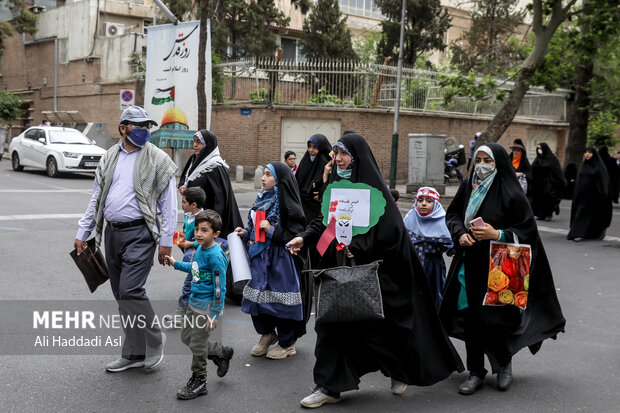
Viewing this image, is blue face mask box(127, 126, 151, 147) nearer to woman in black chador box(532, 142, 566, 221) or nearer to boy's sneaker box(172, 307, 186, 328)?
boy's sneaker box(172, 307, 186, 328)

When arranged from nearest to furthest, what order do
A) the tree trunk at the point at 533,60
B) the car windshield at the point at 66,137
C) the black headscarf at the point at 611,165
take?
1. the tree trunk at the point at 533,60
2. the black headscarf at the point at 611,165
3. the car windshield at the point at 66,137

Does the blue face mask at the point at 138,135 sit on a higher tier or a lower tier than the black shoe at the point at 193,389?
higher

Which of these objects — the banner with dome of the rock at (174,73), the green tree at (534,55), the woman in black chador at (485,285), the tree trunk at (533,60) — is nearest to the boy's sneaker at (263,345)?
the woman in black chador at (485,285)

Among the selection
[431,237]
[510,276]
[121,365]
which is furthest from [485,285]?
[121,365]

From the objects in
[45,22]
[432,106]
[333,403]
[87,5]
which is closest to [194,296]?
[333,403]

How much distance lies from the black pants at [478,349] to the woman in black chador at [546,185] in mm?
11562

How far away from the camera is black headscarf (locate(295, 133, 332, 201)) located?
807cm

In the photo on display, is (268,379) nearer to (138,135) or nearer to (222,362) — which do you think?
(222,362)

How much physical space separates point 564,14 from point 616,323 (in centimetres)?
1263

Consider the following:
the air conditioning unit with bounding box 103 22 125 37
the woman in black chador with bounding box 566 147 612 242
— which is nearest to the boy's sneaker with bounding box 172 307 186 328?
the woman in black chador with bounding box 566 147 612 242

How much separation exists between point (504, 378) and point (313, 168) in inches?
158

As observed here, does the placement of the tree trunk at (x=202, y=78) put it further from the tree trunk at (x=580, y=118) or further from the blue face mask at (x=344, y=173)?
the blue face mask at (x=344, y=173)

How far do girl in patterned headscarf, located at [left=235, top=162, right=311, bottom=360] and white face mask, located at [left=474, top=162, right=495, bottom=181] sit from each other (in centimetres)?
148

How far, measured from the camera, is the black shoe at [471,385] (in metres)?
4.72
